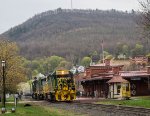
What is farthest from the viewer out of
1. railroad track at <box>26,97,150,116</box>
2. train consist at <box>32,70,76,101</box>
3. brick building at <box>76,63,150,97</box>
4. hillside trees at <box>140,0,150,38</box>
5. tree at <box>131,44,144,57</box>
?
tree at <box>131,44,144,57</box>

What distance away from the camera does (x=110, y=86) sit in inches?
2601

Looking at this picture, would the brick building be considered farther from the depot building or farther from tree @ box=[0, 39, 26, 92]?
tree @ box=[0, 39, 26, 92]

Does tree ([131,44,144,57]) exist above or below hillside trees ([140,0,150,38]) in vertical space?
above

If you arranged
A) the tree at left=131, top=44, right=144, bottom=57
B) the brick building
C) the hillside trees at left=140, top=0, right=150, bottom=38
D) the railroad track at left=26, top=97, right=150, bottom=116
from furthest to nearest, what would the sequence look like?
1. the tree at left=131, top=44, right=144, bottom=57
2. the brick building
3. the hillside trees at left=140, top=0, right=150, bottom=38
4. the railroad track at left=26, top=97, right=150, bottom=116

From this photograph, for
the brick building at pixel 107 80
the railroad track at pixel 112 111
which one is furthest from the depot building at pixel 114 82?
the railroad track at pixel 112 111

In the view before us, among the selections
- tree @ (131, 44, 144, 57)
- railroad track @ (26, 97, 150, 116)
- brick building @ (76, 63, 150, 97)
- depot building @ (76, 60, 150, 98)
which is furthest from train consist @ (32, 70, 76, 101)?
tree @ (131, 44, 144, 57)

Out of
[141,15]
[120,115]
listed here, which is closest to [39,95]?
[141,15]

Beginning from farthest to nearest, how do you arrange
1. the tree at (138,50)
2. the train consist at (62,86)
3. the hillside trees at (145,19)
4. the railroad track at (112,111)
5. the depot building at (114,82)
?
the tree at (138,50) < the depot building at (114,82) < the train consist at (62,86) < the hillside trees at (145,19) < the railroad track at (112,111)

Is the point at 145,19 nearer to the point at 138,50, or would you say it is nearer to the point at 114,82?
the point at 114,82

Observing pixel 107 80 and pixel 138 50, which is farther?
pixel 138 50

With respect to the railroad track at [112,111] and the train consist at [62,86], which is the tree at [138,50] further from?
the railroad track at [112,111]

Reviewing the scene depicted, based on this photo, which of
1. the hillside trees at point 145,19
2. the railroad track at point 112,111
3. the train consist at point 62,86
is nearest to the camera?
the railroad track at point 112,111

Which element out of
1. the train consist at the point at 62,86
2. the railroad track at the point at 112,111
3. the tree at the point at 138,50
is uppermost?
the tree at the point at 138,50

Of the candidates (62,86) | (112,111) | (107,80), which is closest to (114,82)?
(107,80)
